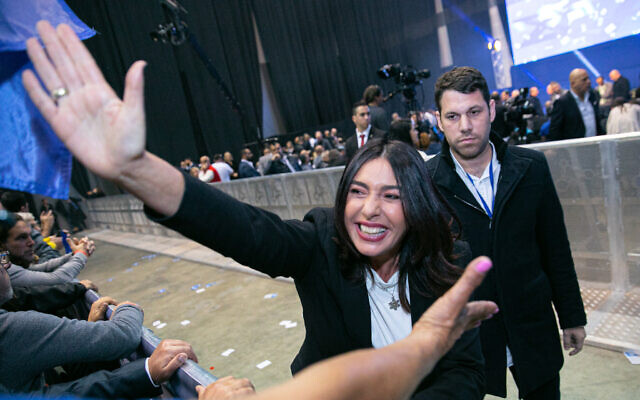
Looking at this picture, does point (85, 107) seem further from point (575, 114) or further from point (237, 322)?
point (575, 114)

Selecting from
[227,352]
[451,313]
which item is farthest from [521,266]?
[227,352]

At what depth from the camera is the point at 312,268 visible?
1269 mm

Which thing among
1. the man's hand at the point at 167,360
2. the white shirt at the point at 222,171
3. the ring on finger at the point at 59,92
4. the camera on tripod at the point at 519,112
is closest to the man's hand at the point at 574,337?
the man's hand at the point at 167,360

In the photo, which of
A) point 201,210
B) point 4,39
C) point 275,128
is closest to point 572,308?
point 201,210

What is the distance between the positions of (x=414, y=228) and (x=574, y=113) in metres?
4.00

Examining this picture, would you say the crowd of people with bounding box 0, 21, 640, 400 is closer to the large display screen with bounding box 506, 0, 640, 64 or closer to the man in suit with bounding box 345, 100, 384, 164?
the man in suit with bounding box 345, 100, 384, 164

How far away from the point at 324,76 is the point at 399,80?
44.1 feet

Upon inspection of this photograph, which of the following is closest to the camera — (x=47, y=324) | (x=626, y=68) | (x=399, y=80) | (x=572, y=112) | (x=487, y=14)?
(x=47, y=324)

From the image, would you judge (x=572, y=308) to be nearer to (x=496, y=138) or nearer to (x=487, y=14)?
(x=496, y=138)

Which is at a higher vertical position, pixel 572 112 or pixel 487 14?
pixel 487 14

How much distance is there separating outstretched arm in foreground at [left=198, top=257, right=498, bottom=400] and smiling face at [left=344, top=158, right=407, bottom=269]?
17.7 inches

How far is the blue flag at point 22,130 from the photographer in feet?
3.85

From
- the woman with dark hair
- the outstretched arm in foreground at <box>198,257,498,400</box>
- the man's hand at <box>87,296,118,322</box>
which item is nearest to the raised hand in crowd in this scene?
the man's hand at <box>87,296,118,322</box>

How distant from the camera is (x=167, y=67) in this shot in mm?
15289
